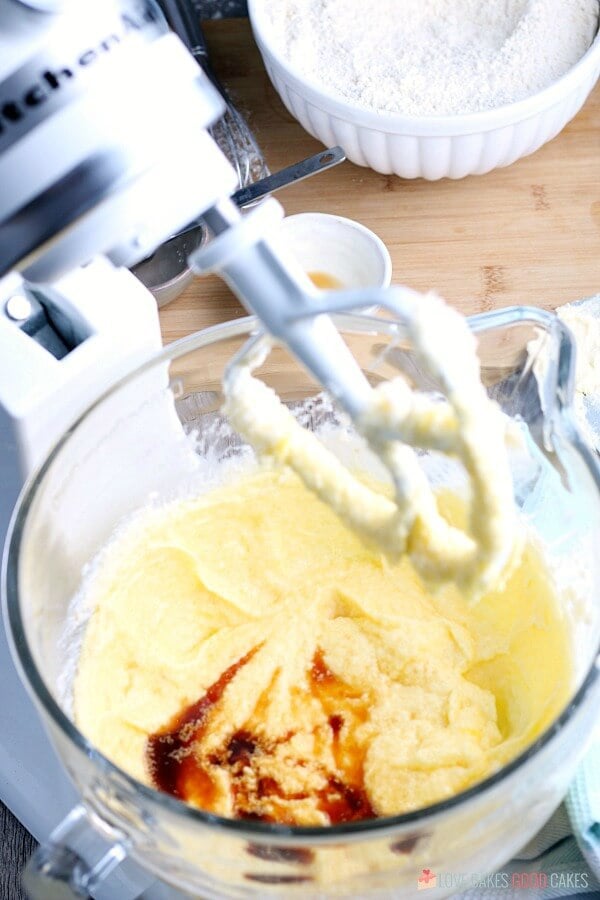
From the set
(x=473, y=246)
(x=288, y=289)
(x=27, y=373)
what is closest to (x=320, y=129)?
(x=473, y=246)

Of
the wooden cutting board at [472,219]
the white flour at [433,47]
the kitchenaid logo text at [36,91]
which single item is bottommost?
the wooden cutting board at [472,219]

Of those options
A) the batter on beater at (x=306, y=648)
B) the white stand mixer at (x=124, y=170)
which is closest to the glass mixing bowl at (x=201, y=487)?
the batter on beater at (x=306, y=648)

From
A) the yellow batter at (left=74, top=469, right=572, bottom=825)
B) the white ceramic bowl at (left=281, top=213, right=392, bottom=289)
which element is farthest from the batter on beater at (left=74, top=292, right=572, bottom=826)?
the white ceramic bowl at (left=281, top=213, right=392, bottom=289)

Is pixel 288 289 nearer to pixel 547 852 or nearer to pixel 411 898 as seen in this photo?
pixel 411 898

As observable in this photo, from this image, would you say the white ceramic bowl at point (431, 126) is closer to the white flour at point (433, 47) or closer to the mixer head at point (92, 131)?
the white flour at point (433, 47)

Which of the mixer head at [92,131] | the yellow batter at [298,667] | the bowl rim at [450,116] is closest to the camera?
the mixer head at [92,131]

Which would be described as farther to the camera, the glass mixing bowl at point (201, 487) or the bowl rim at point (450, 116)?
the bowl rim at point (450, 116)

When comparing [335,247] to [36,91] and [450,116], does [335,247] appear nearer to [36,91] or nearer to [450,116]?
[450,116]
